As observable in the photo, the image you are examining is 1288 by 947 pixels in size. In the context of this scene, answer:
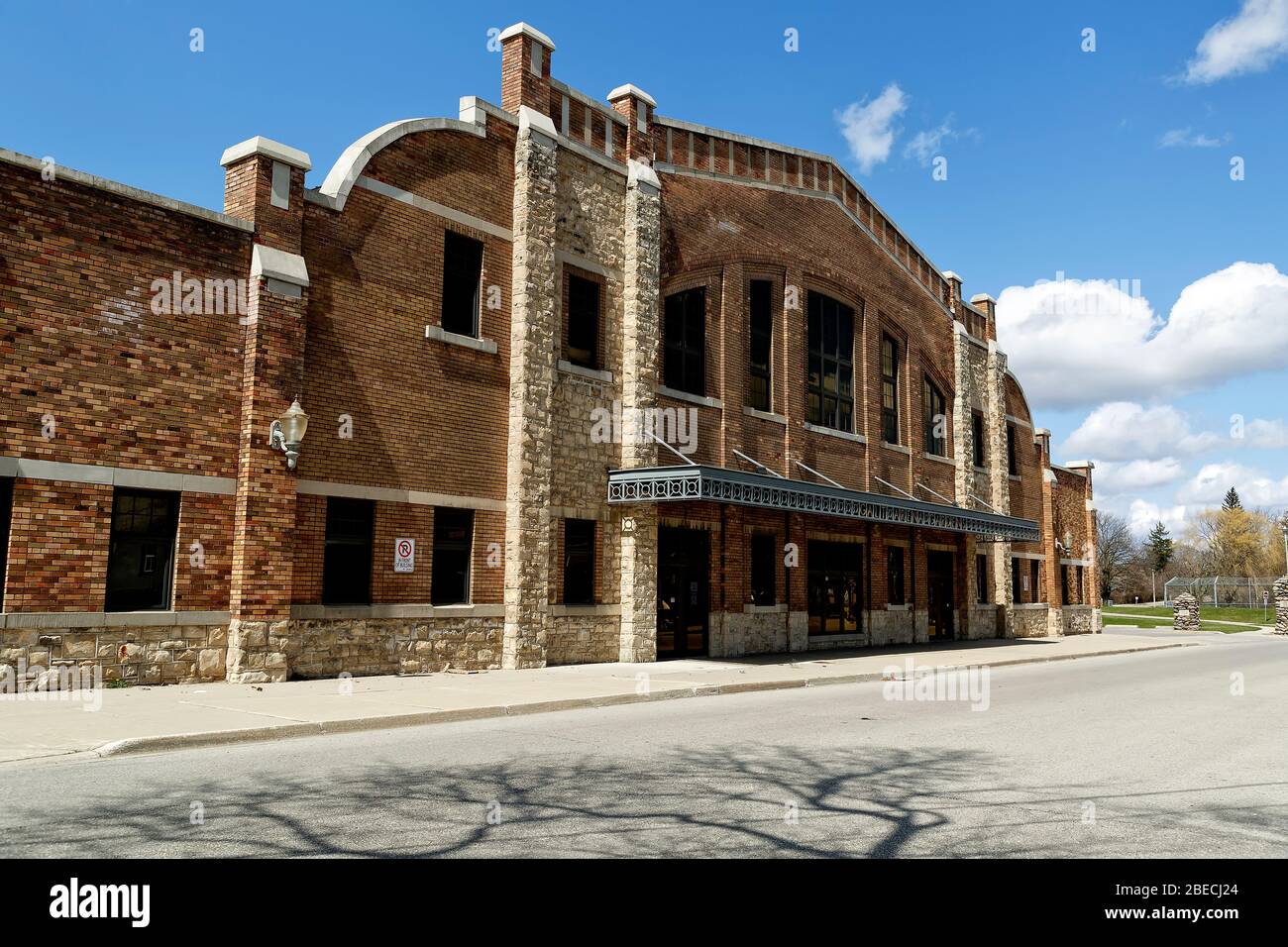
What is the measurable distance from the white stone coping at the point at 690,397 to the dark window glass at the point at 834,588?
4963 mm

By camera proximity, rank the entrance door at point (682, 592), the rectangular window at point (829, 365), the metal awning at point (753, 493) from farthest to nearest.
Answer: the rectangular window at point (829, 365), the entrance door at point (682, 592), the metal awning at point (753, 493)

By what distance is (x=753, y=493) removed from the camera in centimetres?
1950

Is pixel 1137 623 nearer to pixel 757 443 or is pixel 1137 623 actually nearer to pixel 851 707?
pixel 757 443

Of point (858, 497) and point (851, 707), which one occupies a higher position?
point (858, 497)

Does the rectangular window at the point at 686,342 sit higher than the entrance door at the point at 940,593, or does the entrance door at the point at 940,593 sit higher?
the rectangular window at the point at 686,342

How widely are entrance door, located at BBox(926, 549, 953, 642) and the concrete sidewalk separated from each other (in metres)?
9.92

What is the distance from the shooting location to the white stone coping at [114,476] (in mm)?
12312

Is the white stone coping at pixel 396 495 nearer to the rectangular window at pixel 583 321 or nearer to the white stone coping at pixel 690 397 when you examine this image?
the rectangular window at pixel 583 321

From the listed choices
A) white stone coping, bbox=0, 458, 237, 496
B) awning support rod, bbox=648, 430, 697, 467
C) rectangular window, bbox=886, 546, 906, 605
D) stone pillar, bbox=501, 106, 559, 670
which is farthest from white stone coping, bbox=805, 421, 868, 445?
white stone coping, bbox=0, 458, 237, 496

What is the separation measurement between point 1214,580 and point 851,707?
66180mm

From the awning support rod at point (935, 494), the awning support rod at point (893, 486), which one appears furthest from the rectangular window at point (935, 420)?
the awning support rod at point (893, 486)

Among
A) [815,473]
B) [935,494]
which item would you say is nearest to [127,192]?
[815,473]

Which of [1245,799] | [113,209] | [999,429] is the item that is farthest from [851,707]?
[999,429]

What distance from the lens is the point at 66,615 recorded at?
12.6 metres
